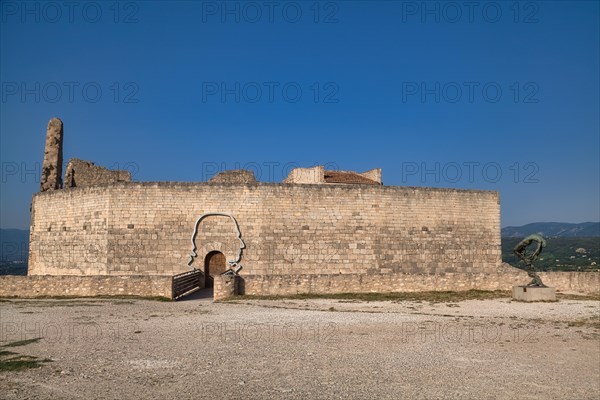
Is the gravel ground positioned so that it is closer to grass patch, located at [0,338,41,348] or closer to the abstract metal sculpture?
grass patch, located at [0,338,41,348]

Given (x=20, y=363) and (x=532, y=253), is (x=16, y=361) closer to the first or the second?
(x=20, y=363)

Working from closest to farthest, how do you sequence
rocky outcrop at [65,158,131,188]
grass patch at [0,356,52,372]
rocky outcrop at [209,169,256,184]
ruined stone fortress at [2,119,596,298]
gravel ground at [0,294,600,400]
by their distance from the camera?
gravel ground at [0,294,600,400], grass patch at [0,356,52,372], ruined stone fortress at [2,119,596,298], rocky outcrop at [209,169,256,184], rocky outcrop at [65,158,131,188]

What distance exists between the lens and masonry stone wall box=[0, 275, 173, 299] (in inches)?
581

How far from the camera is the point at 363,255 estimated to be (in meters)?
19.5

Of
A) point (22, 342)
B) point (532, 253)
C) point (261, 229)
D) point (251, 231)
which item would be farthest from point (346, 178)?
point (22, 342)

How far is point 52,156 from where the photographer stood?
23.4 m

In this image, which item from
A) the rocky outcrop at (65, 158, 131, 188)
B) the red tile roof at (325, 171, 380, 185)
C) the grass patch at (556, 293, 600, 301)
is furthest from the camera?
the red tile roof at (325, 171, 380, 185)

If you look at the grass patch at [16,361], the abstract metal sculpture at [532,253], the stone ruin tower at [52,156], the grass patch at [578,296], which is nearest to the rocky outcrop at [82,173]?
the stone ruin tower at [52,156]

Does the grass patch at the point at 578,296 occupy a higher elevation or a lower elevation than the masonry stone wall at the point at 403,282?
lower

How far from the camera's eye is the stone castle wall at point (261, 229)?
18.8m

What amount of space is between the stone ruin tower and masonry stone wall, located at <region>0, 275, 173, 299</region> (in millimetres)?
8801

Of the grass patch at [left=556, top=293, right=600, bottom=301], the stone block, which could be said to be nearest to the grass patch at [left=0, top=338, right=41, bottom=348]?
the stone block

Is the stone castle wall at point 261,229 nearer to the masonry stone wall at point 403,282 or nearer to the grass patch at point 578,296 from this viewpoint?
the masonry stone wall at point 403,282

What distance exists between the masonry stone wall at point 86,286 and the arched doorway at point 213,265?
426cm
